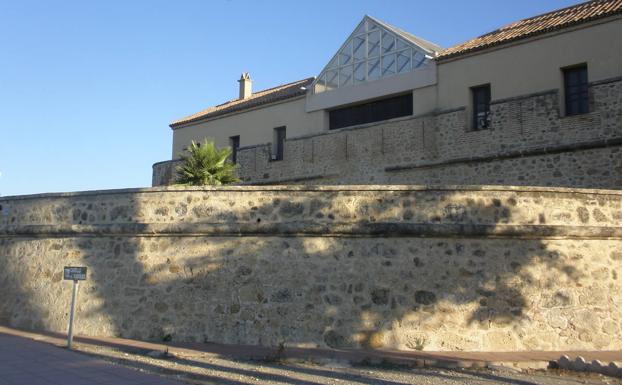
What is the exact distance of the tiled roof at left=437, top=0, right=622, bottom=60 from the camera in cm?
1454

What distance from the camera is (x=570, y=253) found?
9062 millimetres

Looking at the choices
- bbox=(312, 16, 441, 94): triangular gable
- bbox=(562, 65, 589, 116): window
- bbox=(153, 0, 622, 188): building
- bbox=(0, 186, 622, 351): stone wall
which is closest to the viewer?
bbox=(0, 186, 622, 351): stone wall

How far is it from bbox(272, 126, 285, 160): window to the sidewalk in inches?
535

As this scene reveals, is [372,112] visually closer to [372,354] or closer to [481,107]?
[481,107]

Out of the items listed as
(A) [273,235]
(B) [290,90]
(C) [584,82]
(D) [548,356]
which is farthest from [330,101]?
(D) [548,356]

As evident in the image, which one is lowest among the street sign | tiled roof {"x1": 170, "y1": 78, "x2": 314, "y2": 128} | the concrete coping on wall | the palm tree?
the street sign

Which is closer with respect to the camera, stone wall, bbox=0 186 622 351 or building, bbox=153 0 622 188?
stone wall, bbox=0 186 622 351

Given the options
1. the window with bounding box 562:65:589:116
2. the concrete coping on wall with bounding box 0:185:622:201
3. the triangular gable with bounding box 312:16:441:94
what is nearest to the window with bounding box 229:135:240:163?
the triangular gable with bounding box 312:16:441:94

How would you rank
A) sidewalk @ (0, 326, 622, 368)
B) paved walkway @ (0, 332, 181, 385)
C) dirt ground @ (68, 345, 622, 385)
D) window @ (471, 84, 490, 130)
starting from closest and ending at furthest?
1. paved walkway @ (0, 332, 181, 385)
2. dirt ground @ (68, 345, 622, 385)
3. sidewalk @ (0, 326, 622, 368)
4. window @ (471, 84, 490, 130)

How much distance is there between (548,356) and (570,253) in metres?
1.88

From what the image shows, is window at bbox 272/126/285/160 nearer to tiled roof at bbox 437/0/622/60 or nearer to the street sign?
tiled roof at bbox 437/0/622/60

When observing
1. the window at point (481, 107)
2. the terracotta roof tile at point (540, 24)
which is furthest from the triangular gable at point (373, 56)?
the window at point (481, 107)

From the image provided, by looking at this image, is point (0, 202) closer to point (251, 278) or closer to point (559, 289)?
point (251, 278)

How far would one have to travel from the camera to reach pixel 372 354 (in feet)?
26.4
